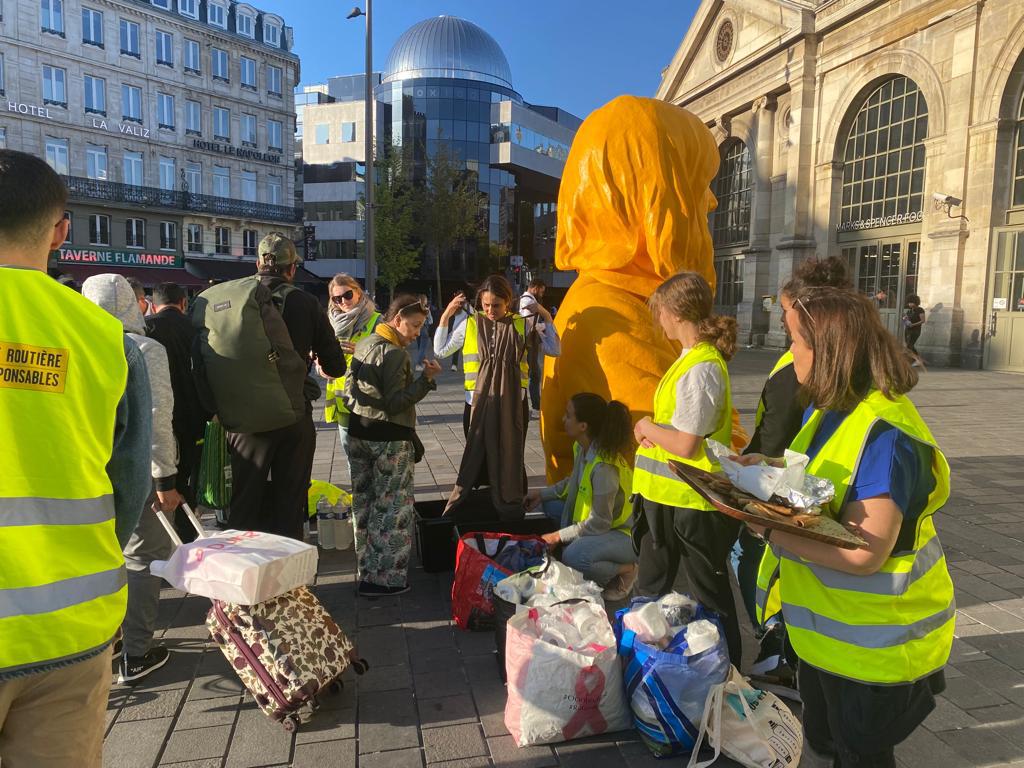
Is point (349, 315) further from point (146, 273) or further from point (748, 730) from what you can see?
point (146, 273)

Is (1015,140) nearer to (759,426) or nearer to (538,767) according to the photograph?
(759,426)

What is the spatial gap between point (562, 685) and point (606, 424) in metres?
1.59

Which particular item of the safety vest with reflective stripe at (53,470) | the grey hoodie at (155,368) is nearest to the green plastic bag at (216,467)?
the grey hoodie at (155,368)

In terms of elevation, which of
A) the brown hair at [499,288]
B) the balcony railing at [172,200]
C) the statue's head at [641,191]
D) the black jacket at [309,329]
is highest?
the balcony railing at [172,200]

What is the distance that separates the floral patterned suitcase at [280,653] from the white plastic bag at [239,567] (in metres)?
0.16

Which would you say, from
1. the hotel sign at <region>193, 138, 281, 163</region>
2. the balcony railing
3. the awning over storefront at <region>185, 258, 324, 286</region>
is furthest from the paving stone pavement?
the hotel sign at <region>193, 138, 281, 163</region>

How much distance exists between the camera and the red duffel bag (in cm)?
362

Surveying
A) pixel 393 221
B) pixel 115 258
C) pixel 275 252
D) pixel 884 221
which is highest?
pixel 393 221

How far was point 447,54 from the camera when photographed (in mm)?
52219

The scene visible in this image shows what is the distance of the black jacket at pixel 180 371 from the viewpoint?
13.2 ft

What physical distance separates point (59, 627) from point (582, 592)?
2113mm

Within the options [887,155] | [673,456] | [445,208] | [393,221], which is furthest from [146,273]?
[673,456]

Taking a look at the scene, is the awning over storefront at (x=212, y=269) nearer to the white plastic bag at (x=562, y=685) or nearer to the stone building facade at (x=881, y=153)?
the stone building facade at (x=881, y=153)

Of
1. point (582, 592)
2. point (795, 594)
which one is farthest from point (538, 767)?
point (795, 594)
